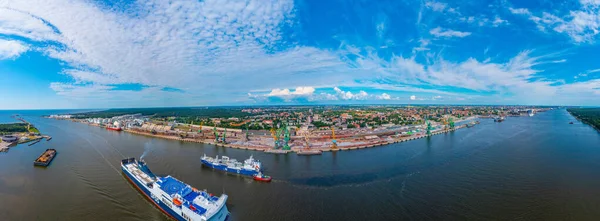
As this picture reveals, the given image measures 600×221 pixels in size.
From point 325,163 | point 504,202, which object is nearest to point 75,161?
point 325,163

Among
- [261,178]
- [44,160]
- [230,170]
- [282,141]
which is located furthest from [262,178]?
[44,160]

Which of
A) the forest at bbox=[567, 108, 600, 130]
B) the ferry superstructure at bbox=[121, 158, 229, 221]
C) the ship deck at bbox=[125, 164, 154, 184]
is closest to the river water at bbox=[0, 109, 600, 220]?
the ferry superstructure at bbox=[121, 158, 229, 221]

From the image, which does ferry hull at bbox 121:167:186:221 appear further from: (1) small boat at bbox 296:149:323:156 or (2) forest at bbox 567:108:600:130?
(2) forest at bbox 567:108:600:130

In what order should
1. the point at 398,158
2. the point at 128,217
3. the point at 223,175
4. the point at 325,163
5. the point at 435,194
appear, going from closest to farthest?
the point at 128,217 < the point at 435,194 < the point at 223,175 < the point at 325,163 < the point at 398,158

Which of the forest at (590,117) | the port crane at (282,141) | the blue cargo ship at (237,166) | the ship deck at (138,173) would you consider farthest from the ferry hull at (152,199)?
the forest at (590,117)

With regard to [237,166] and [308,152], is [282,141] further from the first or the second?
[237,166]

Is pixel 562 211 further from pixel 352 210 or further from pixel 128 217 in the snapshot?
pixel 128 217

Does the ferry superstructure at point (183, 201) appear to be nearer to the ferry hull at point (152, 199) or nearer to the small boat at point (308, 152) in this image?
the ferry hull at point (152, 199)
